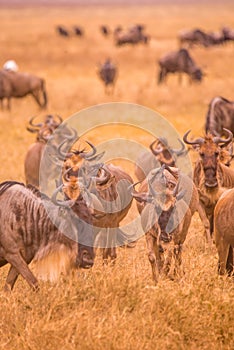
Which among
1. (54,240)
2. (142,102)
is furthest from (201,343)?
(142,102)

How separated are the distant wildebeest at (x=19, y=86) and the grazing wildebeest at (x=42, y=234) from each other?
15.1 metres

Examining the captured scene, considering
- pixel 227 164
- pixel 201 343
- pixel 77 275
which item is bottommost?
pixel 201 343

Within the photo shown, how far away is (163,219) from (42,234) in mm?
1091

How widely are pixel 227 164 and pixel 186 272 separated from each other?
2.83 meters

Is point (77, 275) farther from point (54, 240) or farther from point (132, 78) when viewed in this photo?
point (132, 78)

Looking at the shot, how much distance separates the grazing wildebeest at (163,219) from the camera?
7109mm

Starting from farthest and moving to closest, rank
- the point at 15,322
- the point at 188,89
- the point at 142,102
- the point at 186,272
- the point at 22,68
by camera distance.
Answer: the point at 22,68 < the point at 188,89 < the point at 142,102 < the point at 186,272 < the point at 15,322

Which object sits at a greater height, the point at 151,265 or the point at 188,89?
the point at 188,89

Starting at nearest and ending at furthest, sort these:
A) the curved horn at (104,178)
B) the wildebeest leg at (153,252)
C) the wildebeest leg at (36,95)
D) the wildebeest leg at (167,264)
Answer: the wildebeest leg at (167,264) → the wildebeest leg at (153,252) → the curved horn at (104,178) → the wildebeest leg at (36,95)

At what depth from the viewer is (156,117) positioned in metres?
19.7

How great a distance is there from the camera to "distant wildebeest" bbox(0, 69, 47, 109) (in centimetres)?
2173

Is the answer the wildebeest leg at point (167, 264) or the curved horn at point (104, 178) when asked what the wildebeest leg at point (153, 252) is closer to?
the wildebeest leg at point (167, 264)

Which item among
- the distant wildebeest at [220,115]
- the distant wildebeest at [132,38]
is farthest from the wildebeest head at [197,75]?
the distant wildebeest at [132,38]

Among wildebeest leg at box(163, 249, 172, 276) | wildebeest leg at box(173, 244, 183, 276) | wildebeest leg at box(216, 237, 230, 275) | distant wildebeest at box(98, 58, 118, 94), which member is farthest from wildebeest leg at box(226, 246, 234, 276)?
distant wildebeest at box(98, 58, 118, 94)
